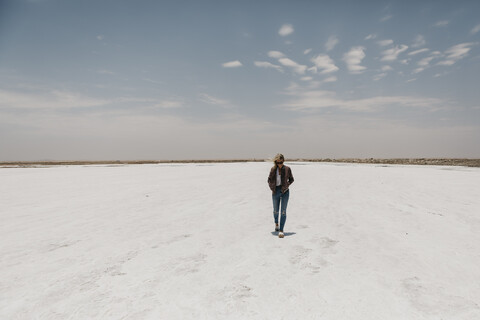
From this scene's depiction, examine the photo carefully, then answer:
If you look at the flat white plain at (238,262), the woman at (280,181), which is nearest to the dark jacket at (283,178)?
the woman at (280,181)

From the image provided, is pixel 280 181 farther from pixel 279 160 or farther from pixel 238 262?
pixel 238 262

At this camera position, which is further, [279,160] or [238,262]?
[279,160]

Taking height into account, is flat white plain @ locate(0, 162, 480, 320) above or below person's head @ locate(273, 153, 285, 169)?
below

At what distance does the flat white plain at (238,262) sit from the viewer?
410 centimetres

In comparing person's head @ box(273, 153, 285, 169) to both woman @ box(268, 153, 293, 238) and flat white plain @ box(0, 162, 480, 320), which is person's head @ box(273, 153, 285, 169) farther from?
flat white plain @ box(0, 162, 480, 320)

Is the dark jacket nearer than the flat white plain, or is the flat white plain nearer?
the flat white plain

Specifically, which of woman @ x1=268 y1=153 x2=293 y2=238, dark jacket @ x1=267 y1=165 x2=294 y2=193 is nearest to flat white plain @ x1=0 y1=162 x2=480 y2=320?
woman @ x1=268 y1=153 x2=293 y2=238

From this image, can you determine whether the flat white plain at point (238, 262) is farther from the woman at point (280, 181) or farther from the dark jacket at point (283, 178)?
the dark jacket at point (283, 178)

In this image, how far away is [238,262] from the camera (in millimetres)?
5754

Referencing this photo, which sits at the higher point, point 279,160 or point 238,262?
point 279,160

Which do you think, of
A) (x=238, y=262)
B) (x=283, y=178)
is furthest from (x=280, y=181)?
(x=238, y=262)

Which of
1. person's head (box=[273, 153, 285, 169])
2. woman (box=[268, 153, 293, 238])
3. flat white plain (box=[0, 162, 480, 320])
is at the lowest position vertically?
flat white plain (box=[0, 162, 480, 320])

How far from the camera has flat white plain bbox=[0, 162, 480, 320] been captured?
410 cm

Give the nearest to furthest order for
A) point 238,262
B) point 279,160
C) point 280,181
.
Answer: point 238,262 → point 279,160 → point 280,181
